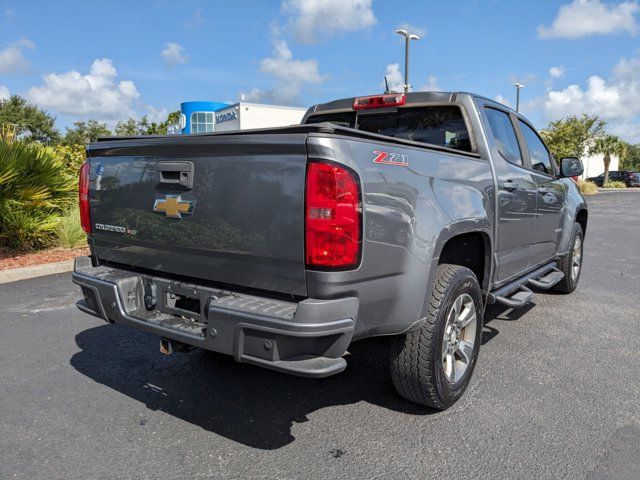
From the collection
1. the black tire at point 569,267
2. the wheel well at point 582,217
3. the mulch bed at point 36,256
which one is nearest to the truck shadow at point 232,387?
the black tire at point 569,267

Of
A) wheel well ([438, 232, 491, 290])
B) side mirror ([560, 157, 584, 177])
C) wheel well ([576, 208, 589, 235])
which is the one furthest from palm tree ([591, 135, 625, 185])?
wheel well ([438, 232, 491, 290])

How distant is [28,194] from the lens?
27.0 feet

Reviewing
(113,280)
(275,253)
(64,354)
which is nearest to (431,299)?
(275,253)

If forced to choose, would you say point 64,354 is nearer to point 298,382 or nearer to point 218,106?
point 298,382

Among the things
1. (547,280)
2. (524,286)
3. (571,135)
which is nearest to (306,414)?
(524,286)

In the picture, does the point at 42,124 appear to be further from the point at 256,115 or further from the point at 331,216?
the point at 331,216

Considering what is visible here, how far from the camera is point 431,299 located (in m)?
3.00

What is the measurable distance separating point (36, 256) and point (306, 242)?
23.7ft

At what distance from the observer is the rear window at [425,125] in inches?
156

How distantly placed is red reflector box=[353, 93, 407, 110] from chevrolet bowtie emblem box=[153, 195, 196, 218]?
6.91 feet

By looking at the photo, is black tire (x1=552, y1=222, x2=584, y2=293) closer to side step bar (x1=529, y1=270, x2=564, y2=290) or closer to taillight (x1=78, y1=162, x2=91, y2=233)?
side step bar (x1=529, y1=270, x2=564, y2=290)

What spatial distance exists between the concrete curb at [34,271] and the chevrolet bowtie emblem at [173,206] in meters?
5.14

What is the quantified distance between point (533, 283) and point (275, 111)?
127 ft

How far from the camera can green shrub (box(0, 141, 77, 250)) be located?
7.97m
